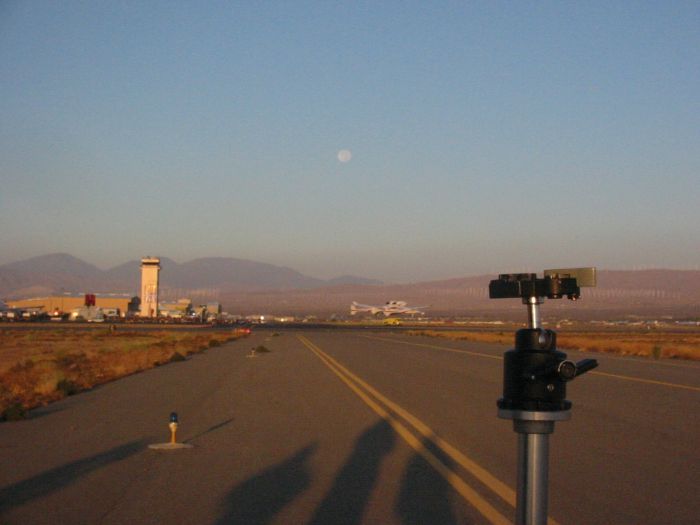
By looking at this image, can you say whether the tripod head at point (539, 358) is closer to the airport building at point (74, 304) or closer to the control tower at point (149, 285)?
the control tower at point (149, 285)

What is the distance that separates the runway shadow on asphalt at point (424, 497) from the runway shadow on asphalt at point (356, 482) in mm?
354

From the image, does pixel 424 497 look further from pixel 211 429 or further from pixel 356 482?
pixel 211 429

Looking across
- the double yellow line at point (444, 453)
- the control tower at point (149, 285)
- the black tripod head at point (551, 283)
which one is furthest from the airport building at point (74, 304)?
the black tripod head at point (551, 283)

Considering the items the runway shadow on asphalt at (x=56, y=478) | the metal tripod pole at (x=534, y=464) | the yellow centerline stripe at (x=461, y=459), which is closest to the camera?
the metal tripod pole at (x=534, y=464)

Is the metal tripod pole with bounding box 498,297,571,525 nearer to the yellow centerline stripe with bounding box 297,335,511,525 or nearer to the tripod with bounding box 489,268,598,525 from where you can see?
the tripod with bounding box 489,268,598,525

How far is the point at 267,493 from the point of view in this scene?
8305mm

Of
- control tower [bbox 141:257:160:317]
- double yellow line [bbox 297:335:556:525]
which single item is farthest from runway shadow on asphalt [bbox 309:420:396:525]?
control tower [bbox 141:257:160:317]

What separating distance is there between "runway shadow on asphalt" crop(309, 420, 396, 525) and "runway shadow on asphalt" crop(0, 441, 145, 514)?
2.77 m

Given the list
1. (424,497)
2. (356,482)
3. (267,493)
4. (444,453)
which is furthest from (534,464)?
(444,453)

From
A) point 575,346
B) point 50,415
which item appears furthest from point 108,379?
point 575,346

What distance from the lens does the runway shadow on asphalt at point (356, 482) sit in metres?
7.33

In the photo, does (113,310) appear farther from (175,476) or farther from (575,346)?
(175,476)

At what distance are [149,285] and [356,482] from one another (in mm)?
148416

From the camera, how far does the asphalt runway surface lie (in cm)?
758
